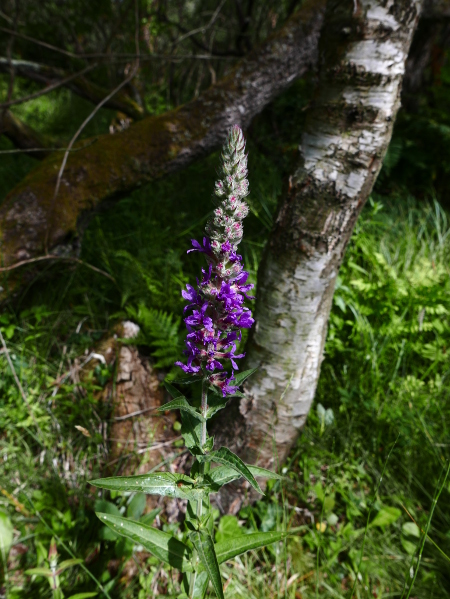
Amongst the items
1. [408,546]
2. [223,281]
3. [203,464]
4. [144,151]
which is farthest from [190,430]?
[144,151]

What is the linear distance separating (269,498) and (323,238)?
146cm

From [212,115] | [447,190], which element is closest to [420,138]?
[447,190]

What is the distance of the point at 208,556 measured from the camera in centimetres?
116

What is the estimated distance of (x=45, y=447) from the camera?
2.24 metres

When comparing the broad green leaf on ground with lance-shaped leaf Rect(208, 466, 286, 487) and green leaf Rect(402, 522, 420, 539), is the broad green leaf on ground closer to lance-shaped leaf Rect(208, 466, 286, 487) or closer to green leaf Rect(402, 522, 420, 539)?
lance-shaped leaf Rect(208, 466, 286, 487)

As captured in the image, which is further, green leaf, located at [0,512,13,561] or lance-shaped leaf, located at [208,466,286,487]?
green leaf, located at [0,512,13,561]

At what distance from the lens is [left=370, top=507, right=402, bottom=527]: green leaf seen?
1938 mm

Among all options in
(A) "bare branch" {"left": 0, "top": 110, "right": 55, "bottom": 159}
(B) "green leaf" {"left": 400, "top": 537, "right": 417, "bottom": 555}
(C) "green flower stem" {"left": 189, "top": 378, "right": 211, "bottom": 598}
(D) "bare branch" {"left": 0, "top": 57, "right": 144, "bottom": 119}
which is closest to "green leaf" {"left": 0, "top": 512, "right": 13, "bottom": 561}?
(C) "green flower stem" {"left": 189, "top": 378, "right": 211, "bottom": 598}

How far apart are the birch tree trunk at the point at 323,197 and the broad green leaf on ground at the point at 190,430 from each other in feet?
1.63

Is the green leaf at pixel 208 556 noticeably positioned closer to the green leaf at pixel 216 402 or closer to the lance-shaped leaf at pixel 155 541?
the lance-shaped leaf at pixel 155 541

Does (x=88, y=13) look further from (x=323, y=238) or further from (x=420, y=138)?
(x=323, y=238)

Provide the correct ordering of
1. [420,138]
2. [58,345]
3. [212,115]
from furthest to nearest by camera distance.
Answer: [420,138] < [212,115] < [58,345]

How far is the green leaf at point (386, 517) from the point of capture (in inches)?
76.3

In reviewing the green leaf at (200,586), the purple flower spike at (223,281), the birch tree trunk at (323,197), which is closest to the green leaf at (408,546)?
the birch tree trunk at (323,197)
